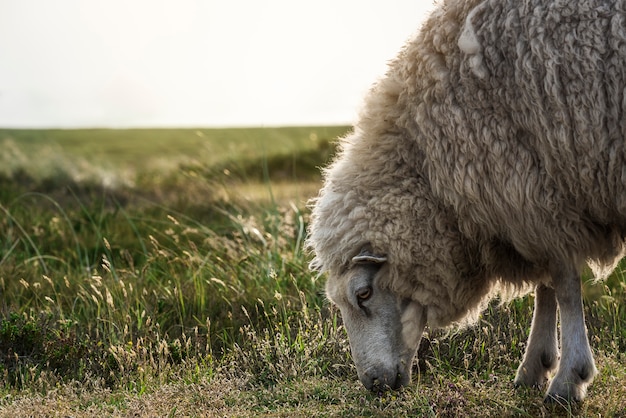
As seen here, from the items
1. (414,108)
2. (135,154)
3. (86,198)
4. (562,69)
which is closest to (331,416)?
(414,108)

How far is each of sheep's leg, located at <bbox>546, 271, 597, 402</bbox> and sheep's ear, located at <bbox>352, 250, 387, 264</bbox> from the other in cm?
89

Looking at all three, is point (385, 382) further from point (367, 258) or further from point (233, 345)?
point (233, 345)

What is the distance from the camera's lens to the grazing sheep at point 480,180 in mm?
3910

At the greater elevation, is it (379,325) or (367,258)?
(367,258)

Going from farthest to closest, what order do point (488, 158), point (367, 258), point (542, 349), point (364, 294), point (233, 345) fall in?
point (233, 345), point (542, 349), point (364, 294), point (367, 258), point (488, 158)

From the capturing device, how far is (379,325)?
14.3 feet

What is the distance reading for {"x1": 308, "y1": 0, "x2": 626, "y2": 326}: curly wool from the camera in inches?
154

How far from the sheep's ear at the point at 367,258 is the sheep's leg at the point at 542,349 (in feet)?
3.54

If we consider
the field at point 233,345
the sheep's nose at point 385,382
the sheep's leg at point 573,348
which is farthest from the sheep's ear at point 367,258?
the sheep's leg at point 573,348

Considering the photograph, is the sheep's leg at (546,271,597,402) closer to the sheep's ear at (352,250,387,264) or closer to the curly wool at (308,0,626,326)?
the curly wool at (308,0,626,326)

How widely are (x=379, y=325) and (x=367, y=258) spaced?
15.6 inches

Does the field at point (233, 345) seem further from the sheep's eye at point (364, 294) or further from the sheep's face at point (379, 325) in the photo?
the sheep's eye at point (364, 294)

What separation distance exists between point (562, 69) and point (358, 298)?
5.01ft

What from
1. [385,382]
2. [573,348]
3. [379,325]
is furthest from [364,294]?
[573,348]
